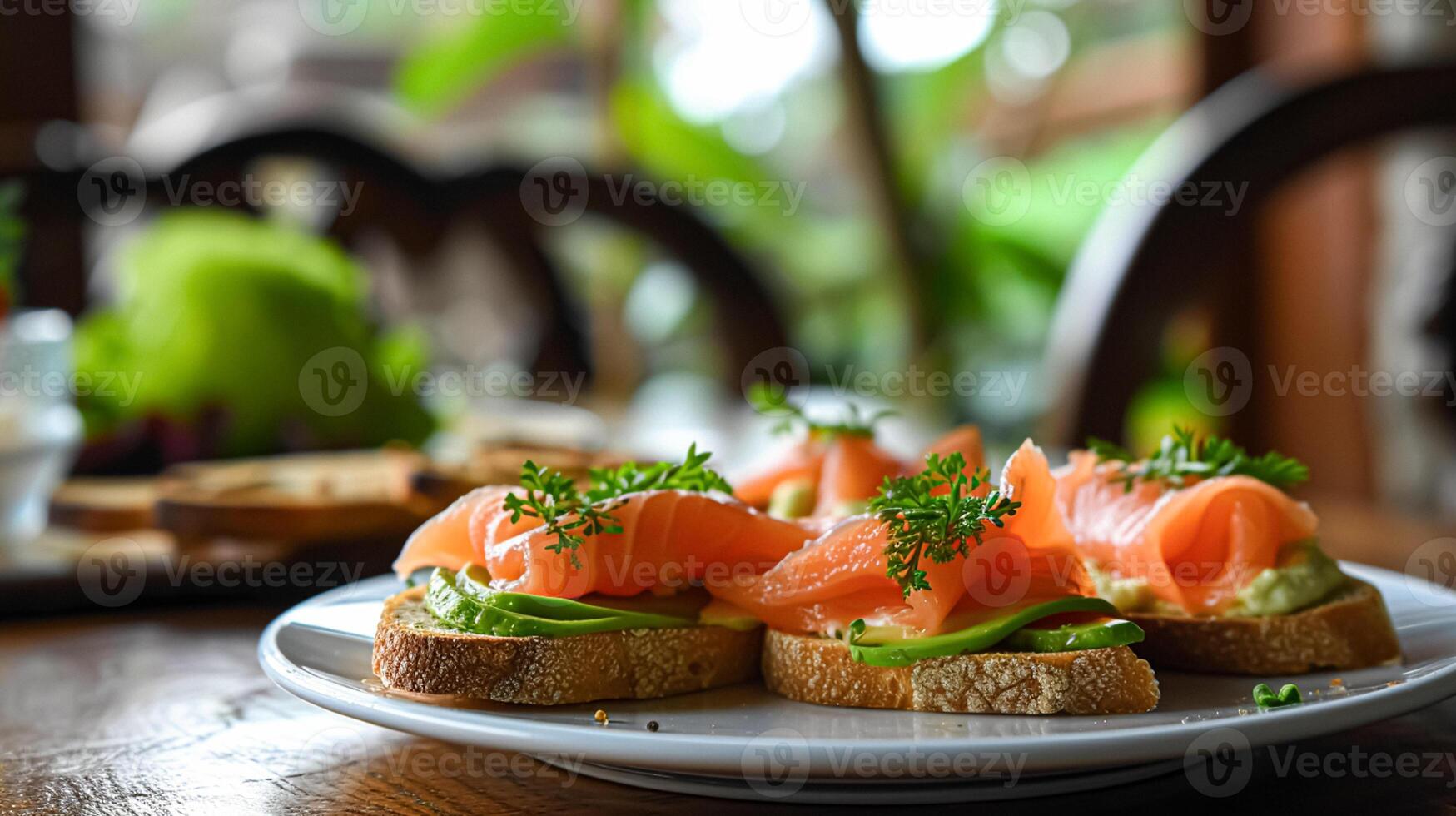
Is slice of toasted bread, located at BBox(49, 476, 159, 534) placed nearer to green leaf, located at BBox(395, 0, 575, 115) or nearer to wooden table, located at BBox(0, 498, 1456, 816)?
wooden table, located at BBox(0, 498, 1456, 816)

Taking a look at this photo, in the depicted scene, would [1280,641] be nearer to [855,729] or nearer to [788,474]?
[855,729]

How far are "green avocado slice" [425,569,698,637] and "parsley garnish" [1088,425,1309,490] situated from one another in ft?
A: 1.81

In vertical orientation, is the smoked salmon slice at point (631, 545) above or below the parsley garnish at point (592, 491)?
below

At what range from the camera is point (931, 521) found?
112 cm

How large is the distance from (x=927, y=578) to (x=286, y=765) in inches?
22.8

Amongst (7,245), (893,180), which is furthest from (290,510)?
(893,180)

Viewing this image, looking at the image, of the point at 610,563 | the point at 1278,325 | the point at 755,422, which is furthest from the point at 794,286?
the point at 610,563

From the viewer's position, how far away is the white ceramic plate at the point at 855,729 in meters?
0.88

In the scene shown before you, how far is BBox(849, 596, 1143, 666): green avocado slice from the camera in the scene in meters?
1.11

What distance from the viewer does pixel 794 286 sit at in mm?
6098

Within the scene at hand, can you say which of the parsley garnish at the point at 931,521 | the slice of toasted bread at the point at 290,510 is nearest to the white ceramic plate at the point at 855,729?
the parsley garnish at the point at 931,521

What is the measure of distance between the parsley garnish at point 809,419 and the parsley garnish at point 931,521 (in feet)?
1.56

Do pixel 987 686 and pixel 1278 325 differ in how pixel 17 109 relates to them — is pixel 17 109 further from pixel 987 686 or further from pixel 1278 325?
pixel 1278 325

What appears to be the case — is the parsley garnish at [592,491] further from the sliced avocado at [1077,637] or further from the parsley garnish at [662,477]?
the sliced avocado at [1077,637]
